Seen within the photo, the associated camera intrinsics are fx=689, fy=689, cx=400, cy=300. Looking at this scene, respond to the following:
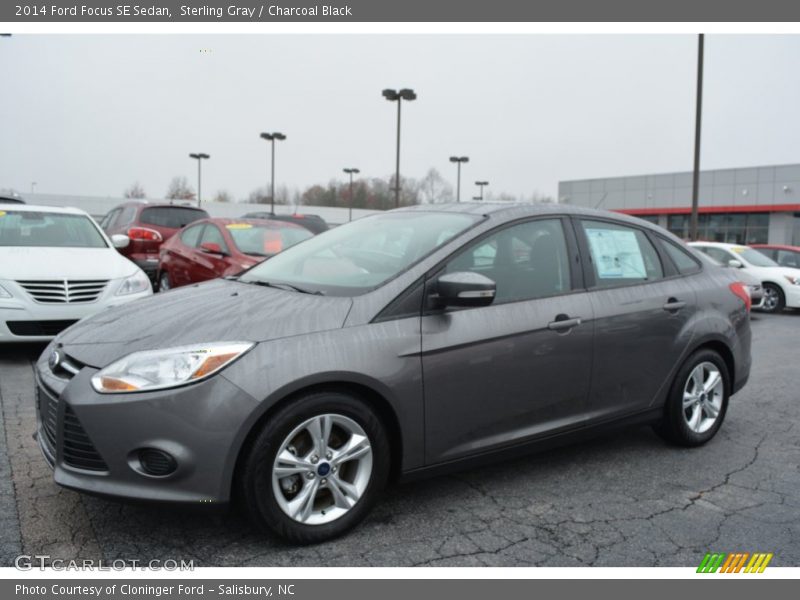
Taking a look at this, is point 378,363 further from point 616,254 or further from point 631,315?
point 616,254

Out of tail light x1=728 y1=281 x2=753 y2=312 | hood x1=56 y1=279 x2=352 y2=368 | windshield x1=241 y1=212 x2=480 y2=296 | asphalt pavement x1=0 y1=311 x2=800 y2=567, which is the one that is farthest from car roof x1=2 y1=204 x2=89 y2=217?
tail light x1=728 y1=281 x2=753 y2=312

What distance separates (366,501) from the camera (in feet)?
10.4

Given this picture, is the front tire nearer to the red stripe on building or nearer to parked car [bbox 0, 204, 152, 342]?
parked car [bbox 0, 204, 152, 342]

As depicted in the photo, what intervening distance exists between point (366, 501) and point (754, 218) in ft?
138

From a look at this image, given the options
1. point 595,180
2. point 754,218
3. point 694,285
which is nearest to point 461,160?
point 595,180

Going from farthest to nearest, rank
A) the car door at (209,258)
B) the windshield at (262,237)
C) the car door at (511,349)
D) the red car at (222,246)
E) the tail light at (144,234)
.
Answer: the tail light at (144,234) → the windshield at (262,237) → the car door at (209,258) → the red car at (222,246) → the car door at (511,349)

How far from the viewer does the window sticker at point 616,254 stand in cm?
416

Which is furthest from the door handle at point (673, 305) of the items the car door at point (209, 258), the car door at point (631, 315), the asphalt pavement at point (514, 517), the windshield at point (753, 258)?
the windshield at point (753, 258)

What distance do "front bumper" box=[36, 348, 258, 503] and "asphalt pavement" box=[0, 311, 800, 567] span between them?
11 cm

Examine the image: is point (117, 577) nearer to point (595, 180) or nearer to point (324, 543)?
point (324, 543)

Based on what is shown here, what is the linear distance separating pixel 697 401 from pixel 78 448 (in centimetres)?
375

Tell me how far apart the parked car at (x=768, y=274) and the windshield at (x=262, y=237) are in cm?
834

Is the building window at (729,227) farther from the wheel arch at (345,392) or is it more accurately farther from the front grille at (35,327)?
the wheel arch at (345,392)

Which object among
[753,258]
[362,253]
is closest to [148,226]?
[362,253]
